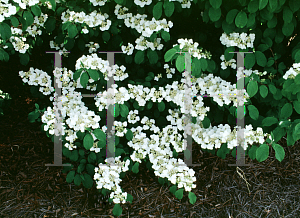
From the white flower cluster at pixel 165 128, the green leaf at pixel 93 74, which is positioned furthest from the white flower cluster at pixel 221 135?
the green leaf at pixel 93 74

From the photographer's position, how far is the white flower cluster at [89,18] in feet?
5.04

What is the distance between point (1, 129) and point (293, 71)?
2.40 meters

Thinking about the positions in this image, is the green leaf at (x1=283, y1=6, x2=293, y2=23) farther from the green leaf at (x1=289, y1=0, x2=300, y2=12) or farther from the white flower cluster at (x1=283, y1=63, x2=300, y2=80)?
the white flower cluster at (x1=283, y1=63, x2=300, y2=80)

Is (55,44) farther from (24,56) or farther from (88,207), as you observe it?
(88,207)

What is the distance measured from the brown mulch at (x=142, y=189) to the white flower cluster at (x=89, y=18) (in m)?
1.25

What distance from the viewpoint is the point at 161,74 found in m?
1.88

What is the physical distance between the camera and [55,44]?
6.32ft

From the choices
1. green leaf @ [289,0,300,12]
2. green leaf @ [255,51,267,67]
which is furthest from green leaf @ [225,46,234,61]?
green leaf @ [289,0,300,12]

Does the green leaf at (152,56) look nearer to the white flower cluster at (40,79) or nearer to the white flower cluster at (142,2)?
the white flower cluster at (142,2)

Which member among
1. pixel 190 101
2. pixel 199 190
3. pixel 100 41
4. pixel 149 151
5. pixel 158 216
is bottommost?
pixel 158 216

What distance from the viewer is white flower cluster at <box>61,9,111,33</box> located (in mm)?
1535

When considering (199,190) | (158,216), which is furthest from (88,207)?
(199,190)

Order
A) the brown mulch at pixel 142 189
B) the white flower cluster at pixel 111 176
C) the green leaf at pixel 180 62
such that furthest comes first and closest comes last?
the brown mulch at pixel 142 189 → the white flower cluster at pixel 111 176 → the green leaf at pixel 180 62

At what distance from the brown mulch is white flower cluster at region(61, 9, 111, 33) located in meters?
1.25
